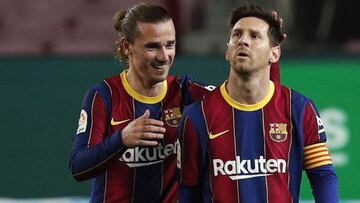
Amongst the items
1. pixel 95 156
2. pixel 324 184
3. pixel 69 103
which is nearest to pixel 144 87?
pixel 95 156

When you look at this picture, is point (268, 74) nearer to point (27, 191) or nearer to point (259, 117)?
point (259, 117)

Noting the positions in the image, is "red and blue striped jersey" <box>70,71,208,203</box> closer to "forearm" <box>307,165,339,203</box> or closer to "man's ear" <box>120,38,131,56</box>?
"man's ear" <box>120,38,131,56</box>

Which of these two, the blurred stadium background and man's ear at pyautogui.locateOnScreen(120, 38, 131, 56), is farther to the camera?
the blurred stadium background

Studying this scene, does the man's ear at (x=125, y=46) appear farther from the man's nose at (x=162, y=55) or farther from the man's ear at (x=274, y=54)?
the man's ear at (x=274, y=54)

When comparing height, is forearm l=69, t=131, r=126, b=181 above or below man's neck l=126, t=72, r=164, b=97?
below

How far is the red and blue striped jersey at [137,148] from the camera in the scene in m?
4.79

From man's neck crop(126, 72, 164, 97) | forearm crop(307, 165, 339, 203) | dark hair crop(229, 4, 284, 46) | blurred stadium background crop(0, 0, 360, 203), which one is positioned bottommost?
forearm crop(307, 165, 339, 203)

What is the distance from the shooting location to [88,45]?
9047mm

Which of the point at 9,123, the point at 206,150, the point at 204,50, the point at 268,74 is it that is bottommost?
the point at 206,150

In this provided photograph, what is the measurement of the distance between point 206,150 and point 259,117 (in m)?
0.25

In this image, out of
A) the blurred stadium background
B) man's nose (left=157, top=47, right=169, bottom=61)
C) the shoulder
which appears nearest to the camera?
the shoulder

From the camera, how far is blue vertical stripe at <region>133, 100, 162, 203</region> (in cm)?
Result: 485

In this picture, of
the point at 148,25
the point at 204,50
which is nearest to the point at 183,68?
the point at 204,50

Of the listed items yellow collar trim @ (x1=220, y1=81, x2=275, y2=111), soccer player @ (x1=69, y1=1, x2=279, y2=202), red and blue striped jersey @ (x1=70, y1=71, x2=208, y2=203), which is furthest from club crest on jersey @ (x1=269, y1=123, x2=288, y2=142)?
red and blue striped jersey @ (x1=70, y1=71, x2=208, y2=203)
